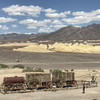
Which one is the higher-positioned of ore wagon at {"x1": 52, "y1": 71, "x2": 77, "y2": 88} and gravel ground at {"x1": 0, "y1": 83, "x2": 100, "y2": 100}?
ore wagon at {"x1": 52, "y1": 71, "x2": 77, "y2": 88}

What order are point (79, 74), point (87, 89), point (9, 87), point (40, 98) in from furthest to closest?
point (79, 74) < point (87, 89) < point (9, 87) < point (40, 98)

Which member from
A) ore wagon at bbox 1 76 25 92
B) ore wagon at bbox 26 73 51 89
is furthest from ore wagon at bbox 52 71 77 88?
ore wagon at bbox 1 76 25 92

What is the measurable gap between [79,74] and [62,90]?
13.8 metres

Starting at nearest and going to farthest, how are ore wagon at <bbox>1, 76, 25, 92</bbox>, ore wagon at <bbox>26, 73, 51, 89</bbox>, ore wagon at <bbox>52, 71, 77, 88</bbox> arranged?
ore wagon at <bbox>1, 76, 25, 92</bbox> < ore wagon at <bbox>26, 73, 51, 89</bbox> < ore wagon at <bbox>52, 71, 77, 88</bbox>

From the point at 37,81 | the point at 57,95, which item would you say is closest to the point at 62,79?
the point at 37,81

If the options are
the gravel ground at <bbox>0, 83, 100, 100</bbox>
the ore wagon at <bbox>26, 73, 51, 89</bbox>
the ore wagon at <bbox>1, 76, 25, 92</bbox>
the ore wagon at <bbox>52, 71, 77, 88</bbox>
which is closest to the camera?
the gravel ground at <bbox>0, 83, 100, 100</bbox>

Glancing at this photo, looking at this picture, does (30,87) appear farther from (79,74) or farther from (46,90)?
(79,74)

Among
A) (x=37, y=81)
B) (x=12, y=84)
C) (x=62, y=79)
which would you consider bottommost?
(x=12, y=84)

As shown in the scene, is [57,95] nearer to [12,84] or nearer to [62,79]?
[62,79]

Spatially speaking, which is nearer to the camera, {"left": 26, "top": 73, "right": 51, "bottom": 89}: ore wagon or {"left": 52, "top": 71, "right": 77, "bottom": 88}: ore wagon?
{"left": 26, "top": 73, "right": 51, "bottom": 89}: ore wagon

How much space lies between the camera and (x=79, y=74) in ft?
149

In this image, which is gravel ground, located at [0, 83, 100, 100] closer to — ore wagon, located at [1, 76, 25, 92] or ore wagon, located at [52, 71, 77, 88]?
ore wagon, located at [1, 76, 25, 92]

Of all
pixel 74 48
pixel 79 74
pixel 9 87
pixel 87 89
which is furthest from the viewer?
pixel 74 48

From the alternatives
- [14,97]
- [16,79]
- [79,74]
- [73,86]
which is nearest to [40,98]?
[14,97]
